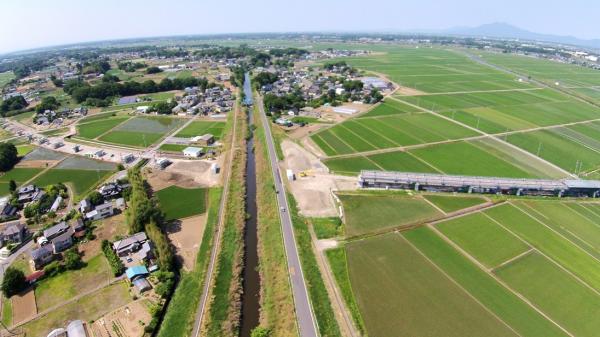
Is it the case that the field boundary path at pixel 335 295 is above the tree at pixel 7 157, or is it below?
below

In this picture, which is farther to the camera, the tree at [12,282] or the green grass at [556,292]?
the tree at [12,282]

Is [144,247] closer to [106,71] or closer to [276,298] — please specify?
[276,298]

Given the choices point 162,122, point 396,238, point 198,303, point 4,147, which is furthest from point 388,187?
point 4,147

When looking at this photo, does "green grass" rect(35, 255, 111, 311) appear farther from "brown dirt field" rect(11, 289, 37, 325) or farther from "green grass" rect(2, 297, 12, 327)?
"green grass" rect(2, 297, 12, 327)

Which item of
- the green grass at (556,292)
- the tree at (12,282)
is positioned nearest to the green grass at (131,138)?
the tree at (12,282)

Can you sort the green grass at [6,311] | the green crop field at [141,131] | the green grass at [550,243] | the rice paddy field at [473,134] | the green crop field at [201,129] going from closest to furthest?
the green grass at [6,311]
the green grass at [550,243]
the rice paddy field at [473,134]
the green crop field at [141,131]
the green crop field at [201,129]

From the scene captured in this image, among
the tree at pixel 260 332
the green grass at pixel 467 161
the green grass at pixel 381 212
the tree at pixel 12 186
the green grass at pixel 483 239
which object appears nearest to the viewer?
the tree at pixel 260 332

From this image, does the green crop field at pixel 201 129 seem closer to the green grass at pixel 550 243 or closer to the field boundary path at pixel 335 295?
the field boundary path at pixel 335 295
